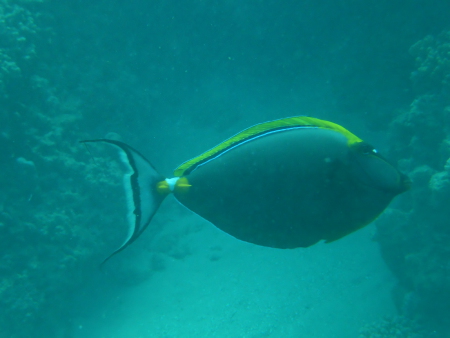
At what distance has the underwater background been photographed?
6957 millimetres

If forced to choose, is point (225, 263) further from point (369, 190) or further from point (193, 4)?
point (193, 4)

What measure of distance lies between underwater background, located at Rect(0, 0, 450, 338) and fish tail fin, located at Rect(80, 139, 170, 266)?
6.90 m

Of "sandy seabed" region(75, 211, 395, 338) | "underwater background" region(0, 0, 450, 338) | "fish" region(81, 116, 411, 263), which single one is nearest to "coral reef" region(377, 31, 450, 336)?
"underwater background" region(0, 0, 450, 338)

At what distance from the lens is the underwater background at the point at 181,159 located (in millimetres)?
6957

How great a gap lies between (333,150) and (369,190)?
0.62ft

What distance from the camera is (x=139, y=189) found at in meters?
1.06

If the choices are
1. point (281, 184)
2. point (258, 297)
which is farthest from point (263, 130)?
point (258, 297)

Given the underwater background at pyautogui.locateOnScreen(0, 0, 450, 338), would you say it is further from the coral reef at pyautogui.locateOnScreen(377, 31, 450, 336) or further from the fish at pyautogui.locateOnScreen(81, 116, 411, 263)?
the fish at pyautogui.locateOnScreen(81, 116, 411, 263)

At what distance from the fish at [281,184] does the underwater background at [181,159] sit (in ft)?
21.2

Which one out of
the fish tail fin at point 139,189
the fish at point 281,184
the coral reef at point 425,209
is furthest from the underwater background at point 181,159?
the fish tail fin at point 139,189

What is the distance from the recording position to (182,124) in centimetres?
1582

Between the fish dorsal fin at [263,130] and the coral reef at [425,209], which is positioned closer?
the fish dorsal fin at [263,130]

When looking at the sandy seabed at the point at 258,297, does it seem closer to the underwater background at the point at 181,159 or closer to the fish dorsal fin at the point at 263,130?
the underwater background at the point at 181,159

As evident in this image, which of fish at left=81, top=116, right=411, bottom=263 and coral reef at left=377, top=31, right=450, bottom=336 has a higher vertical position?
coral reef at left=377, top=31, right=450, bottom=336
